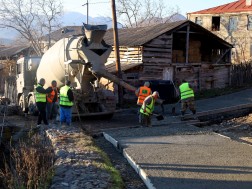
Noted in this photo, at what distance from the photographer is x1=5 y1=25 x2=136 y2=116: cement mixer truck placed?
15.6 m

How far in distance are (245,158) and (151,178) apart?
2703 mm

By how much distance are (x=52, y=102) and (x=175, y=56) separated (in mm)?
12762

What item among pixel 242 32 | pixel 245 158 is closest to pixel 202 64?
pixel 242 32

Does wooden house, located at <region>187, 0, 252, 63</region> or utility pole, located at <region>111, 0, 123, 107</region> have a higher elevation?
wooden house, located at <region>187, 0, 252, 63</region>

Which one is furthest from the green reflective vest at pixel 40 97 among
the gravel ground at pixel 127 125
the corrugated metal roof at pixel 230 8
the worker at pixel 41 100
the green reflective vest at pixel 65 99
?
the corrugated metal roof at pixel 230 8

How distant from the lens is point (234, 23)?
40.3m

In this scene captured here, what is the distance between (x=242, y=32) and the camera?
39750mm

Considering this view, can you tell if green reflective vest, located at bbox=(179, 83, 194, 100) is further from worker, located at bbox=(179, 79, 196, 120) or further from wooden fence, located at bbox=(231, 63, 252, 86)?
wooden fence, located at bbox=(231, 63, 252, 86)

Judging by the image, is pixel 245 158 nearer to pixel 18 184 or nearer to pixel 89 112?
pixel 18 184

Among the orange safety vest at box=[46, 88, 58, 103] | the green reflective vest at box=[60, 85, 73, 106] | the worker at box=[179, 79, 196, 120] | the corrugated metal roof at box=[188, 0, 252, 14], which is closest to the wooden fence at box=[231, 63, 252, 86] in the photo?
the corrugated metal roof at box=[188, 0, 252, 14]

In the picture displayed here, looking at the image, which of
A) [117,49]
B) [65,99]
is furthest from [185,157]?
[117,49]

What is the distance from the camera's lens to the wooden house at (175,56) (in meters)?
23.8

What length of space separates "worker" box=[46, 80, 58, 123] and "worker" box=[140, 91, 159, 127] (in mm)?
3574

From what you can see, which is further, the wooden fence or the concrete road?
the wooden fence
